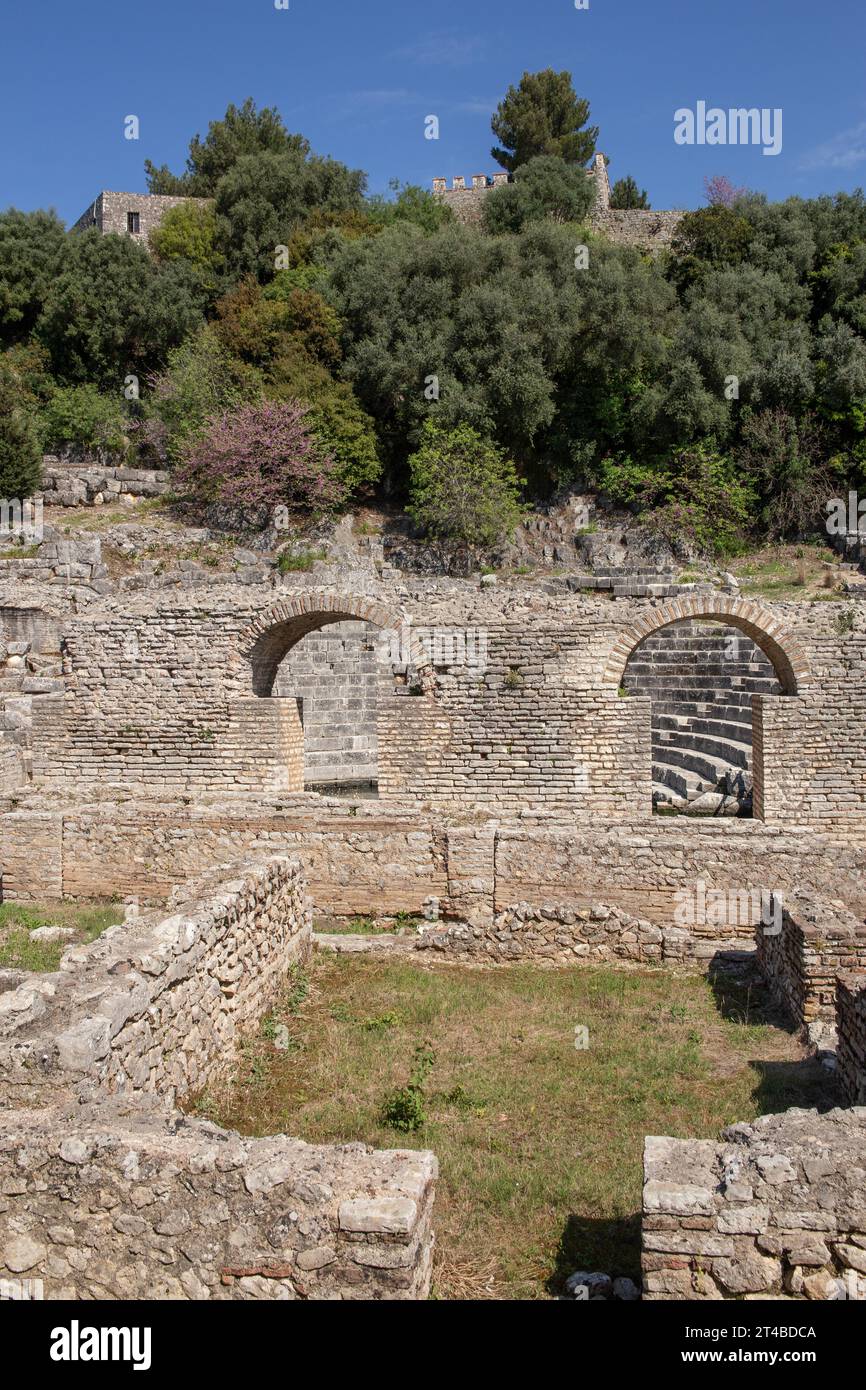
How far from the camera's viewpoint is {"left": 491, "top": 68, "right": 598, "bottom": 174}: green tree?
38.4 metres

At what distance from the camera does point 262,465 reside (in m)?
22.0

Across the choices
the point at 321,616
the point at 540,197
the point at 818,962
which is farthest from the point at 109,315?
the point at 818,962

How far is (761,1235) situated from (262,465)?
68.0 feet

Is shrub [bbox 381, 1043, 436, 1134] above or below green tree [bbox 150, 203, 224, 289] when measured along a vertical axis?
below

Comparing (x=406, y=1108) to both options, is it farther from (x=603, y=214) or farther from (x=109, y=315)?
(x=603, y=214)

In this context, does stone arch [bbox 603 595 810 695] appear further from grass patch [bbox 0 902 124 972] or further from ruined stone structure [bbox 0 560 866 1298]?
grass patch [bbox 0 902 124 972]

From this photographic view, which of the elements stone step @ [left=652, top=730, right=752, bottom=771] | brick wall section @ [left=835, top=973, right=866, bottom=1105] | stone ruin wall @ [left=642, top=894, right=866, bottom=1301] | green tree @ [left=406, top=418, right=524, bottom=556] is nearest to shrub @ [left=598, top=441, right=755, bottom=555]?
green tree @ [left=406, top=418, right=524, bottom=556]

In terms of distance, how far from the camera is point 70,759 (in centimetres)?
1036

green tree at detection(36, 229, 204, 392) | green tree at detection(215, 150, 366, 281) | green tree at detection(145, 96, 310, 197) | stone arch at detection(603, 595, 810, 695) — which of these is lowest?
stone arch at detection(603, 595, 810, 695)

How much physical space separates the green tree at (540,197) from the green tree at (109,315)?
35.7 ft

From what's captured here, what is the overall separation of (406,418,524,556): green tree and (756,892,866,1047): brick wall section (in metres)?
16.2

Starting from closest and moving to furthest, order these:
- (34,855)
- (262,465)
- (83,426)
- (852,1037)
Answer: (852,1037)
(34,855)
(262,465)
(83,426)

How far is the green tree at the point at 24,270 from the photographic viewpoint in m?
28.0

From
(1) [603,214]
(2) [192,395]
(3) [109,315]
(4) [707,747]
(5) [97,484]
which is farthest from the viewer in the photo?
(1) [603,214]
